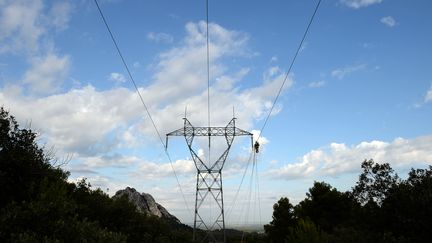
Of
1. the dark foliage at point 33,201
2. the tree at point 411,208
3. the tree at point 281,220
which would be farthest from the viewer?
the tree at point 281,220

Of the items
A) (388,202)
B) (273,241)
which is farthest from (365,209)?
(273,241)

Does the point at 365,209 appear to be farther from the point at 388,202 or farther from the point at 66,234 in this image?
the point at 66,234

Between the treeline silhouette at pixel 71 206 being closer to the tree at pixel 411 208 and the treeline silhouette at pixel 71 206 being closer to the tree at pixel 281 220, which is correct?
the tree at pixel 411 208

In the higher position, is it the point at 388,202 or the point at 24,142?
the point at 24,142

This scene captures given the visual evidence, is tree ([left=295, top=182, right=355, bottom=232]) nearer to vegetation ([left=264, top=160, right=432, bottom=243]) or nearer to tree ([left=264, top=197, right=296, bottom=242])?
tree ([left=264, top=197, right=296, bottom=242])

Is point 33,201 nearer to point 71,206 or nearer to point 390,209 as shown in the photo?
point 71,206

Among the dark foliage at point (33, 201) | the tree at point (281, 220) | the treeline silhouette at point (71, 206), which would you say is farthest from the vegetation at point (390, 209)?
the tree at point (281, 220)

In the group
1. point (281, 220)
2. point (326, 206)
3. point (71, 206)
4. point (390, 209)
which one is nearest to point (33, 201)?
point (71, 206)

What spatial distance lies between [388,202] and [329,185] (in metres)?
32.6

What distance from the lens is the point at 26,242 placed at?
15352mm

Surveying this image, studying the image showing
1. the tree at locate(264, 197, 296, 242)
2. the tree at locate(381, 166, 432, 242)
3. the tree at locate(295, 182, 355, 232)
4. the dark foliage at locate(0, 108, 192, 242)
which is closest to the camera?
the dark foliage at locate(0, 108, 192, 242)

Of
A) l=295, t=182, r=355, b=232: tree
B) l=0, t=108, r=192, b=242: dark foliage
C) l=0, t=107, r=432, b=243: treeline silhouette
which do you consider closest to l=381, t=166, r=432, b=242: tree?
l=0, t=107, r=432, b=243: treeline silhouette

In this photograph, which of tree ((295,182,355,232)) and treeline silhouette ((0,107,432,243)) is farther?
tree ((295,182,355,232))

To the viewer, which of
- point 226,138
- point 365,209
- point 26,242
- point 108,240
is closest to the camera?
point 26,242
